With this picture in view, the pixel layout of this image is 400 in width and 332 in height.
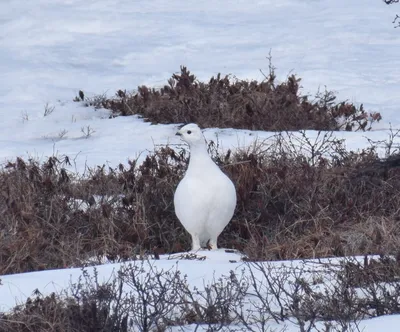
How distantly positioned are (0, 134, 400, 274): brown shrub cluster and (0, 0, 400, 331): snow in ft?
2.08

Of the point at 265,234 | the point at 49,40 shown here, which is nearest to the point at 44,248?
the point at 265,234

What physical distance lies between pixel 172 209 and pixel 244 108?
89.9 inches

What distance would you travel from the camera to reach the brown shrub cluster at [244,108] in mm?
8234

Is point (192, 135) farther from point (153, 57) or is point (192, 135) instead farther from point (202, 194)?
point (153, 57)

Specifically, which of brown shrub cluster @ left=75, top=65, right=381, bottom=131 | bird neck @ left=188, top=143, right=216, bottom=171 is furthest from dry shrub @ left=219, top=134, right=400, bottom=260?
brown shrub cluster @ left=75, top=65, right=381, bottom=131

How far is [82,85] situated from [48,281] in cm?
673

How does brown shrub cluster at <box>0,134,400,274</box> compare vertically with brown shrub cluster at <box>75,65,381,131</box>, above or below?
below

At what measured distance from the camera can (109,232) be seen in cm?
601

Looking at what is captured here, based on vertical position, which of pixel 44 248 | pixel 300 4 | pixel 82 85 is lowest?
pixel 44 248

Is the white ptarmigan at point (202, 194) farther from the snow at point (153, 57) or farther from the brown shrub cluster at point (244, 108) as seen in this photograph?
the brown shrub cluster at point (244, 108)

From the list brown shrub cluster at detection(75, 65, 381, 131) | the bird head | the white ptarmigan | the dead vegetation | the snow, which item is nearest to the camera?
the dead vegetation

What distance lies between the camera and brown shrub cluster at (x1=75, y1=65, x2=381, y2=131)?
823 centimetres

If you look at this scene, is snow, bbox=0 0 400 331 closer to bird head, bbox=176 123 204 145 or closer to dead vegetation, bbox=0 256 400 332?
bird head, bbox=176 123 204 145

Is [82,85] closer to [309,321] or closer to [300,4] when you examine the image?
[300,4]
